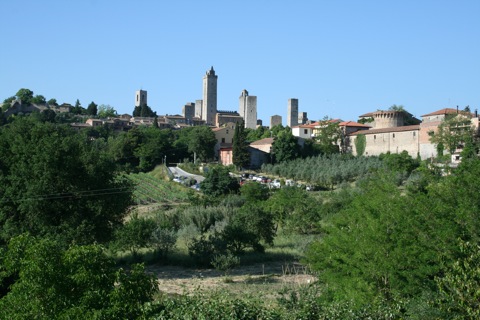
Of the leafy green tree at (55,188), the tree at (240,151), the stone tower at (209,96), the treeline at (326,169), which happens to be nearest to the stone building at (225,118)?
the stone tower at (209,96)

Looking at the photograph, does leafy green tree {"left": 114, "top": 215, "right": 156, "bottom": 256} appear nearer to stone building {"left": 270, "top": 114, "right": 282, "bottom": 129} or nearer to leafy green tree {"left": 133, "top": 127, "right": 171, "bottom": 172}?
leafy green tree {"left": 133, "top": 127, "right": 171, "bottom": 172}

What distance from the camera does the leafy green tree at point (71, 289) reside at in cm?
1016

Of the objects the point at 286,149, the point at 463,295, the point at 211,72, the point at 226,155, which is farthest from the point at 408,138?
the point at 211,72

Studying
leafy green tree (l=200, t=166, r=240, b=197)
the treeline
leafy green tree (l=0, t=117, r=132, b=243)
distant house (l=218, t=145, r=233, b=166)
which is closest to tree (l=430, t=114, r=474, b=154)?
the treeline

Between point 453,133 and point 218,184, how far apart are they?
74.0 ft

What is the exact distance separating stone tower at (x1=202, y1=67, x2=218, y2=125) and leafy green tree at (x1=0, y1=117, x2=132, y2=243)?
115 meters

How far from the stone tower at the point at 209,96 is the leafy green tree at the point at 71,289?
127 meters

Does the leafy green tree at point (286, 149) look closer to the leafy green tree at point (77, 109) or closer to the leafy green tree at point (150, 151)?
the leafy green tree at point (150, 151)

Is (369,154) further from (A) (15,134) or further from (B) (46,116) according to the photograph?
(B) (46,116)

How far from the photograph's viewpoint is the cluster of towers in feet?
392

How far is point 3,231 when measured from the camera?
19.9 meters

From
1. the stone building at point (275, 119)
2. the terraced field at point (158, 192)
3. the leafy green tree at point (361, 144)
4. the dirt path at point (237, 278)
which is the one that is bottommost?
the dirt path at point (237, 278)

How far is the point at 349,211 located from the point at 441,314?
25.4ft

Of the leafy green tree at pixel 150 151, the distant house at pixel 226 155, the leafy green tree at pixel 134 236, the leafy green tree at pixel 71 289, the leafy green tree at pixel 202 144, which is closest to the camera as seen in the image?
the leafy green tree at pixel 71 289
